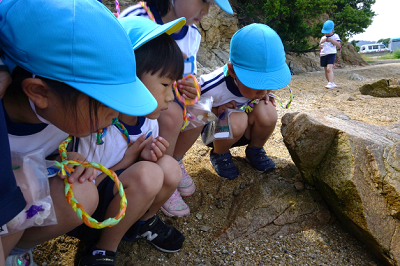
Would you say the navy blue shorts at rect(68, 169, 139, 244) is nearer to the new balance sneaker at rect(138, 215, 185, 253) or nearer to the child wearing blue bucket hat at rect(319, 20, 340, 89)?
the new balance sneaker at rect(138, 215, 185, 253)

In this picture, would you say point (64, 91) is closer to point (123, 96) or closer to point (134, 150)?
point (123, 96)

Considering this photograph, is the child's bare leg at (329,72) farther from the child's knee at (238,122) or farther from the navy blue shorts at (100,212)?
the navy blue shorts at (100,212)

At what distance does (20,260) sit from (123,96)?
33.1 inches

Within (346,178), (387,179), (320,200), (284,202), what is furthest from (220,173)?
(387,179)

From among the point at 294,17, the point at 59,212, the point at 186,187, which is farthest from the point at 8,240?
the point at 294,17

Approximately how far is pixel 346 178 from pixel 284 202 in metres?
0.41

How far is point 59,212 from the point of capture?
1113 mm

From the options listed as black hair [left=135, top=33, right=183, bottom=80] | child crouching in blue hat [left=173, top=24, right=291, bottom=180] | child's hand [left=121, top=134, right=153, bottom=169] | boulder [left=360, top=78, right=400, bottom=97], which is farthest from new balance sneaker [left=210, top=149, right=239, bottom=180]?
boulder [left=360, top=78, right=400, bottom=97]

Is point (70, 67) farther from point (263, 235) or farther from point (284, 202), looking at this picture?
point (284, 202)

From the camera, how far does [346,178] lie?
1.56 m

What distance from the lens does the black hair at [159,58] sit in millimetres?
1338

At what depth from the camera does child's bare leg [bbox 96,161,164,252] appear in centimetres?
127

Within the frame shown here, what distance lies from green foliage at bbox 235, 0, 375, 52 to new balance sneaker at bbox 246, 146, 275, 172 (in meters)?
6.94

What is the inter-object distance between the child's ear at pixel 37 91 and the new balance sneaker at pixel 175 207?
101 cm
